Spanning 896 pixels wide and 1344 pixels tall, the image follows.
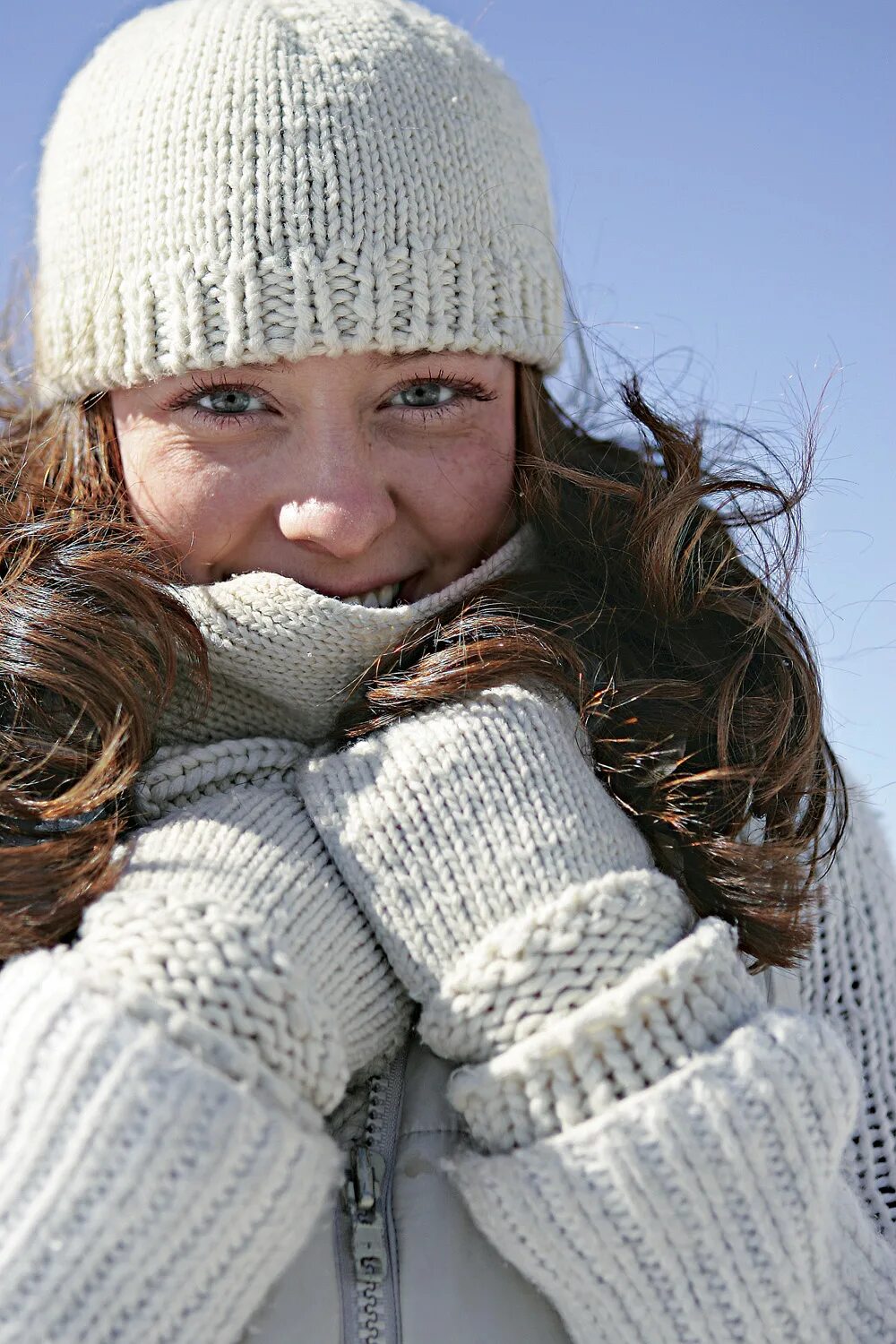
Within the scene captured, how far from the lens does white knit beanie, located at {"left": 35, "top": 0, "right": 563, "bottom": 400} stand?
5.05 feet

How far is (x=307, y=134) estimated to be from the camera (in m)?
1.56

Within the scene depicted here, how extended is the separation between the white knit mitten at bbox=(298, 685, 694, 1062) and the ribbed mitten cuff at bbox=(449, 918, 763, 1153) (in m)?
0.03

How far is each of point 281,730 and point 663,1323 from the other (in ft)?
2.78

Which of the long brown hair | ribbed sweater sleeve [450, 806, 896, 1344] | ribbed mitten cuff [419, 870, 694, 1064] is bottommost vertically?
ribbed sweater sleeve [450, 806, 896, 1344]

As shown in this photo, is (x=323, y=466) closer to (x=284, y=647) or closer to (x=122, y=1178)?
(x=284, y=647)

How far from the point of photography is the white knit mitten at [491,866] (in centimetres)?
132

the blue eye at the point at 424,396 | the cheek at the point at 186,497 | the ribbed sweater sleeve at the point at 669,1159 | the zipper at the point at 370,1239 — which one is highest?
the blue eye at the point at 424,396

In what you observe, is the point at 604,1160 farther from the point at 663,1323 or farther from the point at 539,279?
the point at 539,279

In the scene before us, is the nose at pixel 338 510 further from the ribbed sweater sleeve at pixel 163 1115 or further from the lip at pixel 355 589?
the ribbed sweater sleeve at pixel 163 1115

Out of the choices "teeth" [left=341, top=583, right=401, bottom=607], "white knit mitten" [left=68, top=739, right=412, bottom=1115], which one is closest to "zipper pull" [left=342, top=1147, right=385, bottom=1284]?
"white knit mitten" [left=68, top=739, right=412, bottom=1115]

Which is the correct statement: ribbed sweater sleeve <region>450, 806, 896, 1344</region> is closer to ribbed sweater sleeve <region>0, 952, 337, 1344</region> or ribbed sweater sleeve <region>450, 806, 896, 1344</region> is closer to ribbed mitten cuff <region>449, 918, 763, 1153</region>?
ribbed mitten cuff <region>449, 918, 763, 1153</region>

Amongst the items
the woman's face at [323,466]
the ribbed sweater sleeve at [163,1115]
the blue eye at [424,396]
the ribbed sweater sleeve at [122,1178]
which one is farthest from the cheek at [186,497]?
the ribbed sweater sleeve at [122,1178]

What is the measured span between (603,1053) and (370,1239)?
0.35 m

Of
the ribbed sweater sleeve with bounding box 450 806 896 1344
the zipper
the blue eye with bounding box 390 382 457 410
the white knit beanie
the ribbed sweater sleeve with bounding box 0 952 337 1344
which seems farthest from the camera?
the blue eye with bounding box 390 382 457 410
